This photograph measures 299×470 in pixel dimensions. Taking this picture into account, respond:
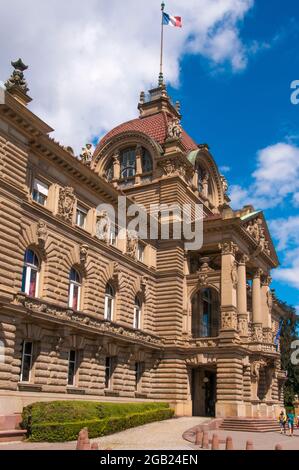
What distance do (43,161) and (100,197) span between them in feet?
21.1

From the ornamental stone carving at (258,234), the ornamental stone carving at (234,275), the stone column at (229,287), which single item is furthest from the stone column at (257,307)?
the ornamental stone carving at (234,275)

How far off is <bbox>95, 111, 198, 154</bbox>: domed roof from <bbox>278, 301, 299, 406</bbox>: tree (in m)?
30.5

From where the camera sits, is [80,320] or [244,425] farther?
[244,425]

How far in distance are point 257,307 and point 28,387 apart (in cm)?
2754

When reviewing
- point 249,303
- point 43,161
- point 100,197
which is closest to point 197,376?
point 249,303

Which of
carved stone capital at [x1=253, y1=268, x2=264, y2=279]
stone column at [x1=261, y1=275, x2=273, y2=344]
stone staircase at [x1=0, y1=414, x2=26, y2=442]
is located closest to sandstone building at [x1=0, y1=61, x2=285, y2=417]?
stone column at [x1=261, y1=275, x2=273, y2=344]

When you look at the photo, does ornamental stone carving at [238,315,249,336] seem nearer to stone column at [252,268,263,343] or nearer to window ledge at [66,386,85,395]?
stone column at [252,268,263,343]

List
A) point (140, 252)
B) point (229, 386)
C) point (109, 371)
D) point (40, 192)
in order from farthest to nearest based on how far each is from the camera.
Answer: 1. point (140, 252)
2. point (229, 386)
3. point (109, 371)
4. point (40, 192)

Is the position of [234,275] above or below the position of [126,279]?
above

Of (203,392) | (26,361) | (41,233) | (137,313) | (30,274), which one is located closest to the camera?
(26,361)

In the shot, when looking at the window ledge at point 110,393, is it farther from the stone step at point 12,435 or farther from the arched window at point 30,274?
the stone step at point 12,435

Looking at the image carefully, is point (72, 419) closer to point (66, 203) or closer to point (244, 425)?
point (66, 203)

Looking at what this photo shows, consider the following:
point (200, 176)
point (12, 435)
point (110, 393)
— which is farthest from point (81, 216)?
point (200, 176)

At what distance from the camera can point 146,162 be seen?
52344 mm
